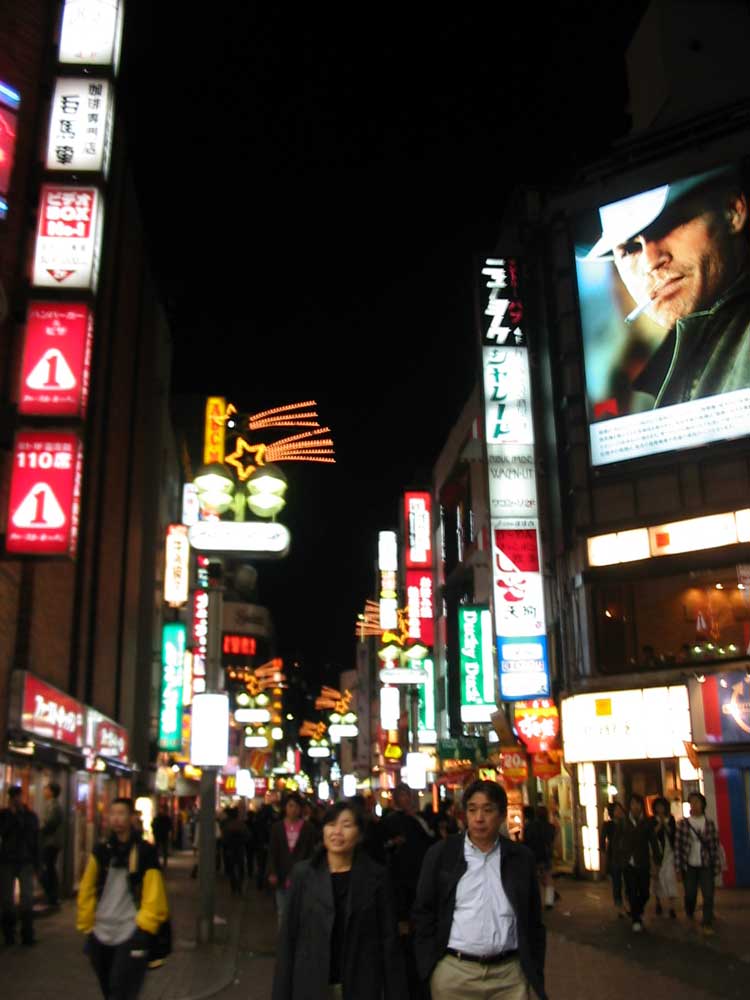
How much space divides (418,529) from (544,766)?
2744 cm

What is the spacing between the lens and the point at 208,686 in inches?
567

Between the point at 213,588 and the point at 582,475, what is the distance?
584 inches

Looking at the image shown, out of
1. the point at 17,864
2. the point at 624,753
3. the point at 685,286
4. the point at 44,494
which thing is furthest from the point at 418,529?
the point at 17,864

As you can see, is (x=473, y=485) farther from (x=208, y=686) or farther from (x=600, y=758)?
(x=208, y=686)

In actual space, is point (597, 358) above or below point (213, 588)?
above

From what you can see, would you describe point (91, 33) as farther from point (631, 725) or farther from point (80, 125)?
point (631, 725)

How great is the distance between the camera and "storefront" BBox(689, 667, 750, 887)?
69.3 ft

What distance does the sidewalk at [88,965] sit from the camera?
10.1 m

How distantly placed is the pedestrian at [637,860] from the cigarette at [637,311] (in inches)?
625

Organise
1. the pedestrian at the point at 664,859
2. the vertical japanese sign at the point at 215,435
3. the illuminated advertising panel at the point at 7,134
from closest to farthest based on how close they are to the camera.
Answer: the vertical japanese sign at the point at 215,435 → the illuminated advertising panel at the point at 7,134 → the pedestrian at the point at 664,859

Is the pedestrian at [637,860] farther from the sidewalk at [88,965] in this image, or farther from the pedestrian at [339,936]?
the pedestrian at [339,936]

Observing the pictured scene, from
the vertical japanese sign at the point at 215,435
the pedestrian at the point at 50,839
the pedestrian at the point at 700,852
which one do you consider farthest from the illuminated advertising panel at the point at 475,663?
the vertical japanese sign at the point at 215,435

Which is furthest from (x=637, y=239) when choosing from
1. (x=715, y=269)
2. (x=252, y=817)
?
(x=252, y=817)

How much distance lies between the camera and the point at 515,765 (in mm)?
25734
